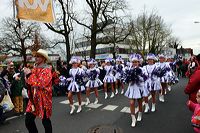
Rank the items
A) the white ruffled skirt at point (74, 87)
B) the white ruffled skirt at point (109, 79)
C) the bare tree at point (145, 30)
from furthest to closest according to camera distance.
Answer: the bare tree at point (145, 30)
the white ruffled skirt at point (109, 79)
the white ruffled skirt at point (74, 87)

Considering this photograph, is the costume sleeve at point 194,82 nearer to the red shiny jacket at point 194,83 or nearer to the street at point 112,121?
the red shiny jacket at point 194,83

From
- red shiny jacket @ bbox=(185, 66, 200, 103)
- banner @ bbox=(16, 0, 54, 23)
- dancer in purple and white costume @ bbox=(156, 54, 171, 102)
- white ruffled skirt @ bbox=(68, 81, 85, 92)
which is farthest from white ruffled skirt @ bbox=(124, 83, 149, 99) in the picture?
banner @ bbox=(16, 0, 54, 23)

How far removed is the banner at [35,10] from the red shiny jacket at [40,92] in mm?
1418

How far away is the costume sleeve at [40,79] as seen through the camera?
5066 mm

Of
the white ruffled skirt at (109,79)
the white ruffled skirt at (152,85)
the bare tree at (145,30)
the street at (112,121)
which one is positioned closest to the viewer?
the street at (112,121)

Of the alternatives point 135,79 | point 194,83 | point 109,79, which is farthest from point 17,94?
point 194,83

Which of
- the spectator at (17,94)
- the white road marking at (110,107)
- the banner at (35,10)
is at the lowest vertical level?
the white road marking at (110,107)

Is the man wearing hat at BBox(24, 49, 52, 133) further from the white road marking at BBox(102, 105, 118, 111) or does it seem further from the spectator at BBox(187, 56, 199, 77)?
the white road marking at BBox(102, 105, 118, 111)

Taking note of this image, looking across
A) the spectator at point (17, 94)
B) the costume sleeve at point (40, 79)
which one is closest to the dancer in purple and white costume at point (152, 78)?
the spectator at point (17, 94)

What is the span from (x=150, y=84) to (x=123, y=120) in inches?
75.8

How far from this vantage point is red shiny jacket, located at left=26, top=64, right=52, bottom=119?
16.6ft

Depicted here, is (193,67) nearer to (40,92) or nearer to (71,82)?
(71,82)

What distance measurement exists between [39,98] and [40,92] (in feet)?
0.37

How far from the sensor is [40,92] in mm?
5082
